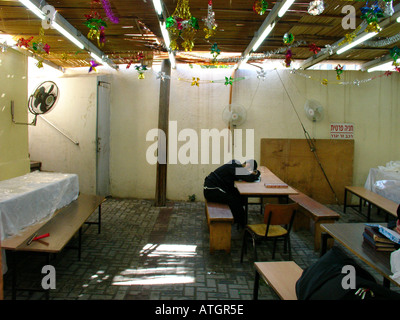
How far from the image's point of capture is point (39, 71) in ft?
26.4

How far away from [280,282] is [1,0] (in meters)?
5.47

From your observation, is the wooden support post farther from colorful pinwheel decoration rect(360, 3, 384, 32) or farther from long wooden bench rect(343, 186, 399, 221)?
colorful pinwheel decoration rect(360, 3, 384, 32)

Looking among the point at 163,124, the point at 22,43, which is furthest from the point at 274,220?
the point at 22,43

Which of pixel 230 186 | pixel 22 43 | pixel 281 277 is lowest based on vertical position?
pixel 281 277

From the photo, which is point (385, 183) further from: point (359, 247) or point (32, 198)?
point (32, 198)

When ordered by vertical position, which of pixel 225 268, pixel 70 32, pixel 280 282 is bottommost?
pixel 225 268

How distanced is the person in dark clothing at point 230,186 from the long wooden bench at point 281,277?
2.47m

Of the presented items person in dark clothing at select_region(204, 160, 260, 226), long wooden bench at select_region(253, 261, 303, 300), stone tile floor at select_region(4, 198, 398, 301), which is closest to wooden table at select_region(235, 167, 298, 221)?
person in dark clothing at select_region(204, 160, 260, 226)

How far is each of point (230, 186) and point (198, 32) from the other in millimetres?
3166

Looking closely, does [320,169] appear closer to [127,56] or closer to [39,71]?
[127,56]

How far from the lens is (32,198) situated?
392 centimetres

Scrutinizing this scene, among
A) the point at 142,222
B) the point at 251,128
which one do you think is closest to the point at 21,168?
the point at 142,222

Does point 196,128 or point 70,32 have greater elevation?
point 70,32

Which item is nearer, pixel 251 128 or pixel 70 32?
pixel 70 32
